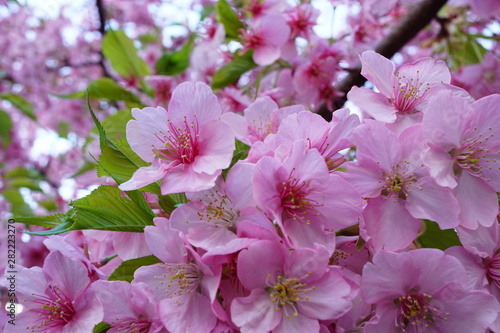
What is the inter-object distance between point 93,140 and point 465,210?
1.21m

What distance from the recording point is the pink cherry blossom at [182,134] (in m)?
0.73

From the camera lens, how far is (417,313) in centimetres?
66

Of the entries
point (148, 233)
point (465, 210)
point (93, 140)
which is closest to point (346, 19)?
point (93, 140)

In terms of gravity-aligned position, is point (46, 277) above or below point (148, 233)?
below

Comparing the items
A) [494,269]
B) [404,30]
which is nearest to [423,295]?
[494,269]

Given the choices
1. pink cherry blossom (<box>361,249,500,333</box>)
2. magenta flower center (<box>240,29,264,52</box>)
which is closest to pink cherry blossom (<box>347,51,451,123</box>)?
pink cherry blossom (<box>361,249,500,333</box>)

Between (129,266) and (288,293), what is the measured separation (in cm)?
28

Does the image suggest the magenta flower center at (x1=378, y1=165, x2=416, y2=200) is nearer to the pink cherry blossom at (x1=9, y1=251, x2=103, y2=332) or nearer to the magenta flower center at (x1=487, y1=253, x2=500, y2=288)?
the magenta flower center at (x1=487, y1=253, x2=500, y2=288)

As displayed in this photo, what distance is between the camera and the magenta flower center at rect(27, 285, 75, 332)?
731mm

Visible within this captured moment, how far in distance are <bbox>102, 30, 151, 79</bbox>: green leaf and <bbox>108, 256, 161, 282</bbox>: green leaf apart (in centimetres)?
127

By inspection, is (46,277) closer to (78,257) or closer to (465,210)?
(78,257)

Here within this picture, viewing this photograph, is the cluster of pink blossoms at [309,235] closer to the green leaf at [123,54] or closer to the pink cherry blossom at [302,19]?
the pink cherry blossom at [302,19]

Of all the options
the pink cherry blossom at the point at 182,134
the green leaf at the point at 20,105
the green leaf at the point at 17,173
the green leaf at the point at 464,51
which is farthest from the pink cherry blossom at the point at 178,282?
the green leaf at the point at 17,173

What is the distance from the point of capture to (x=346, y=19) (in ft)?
5.87
